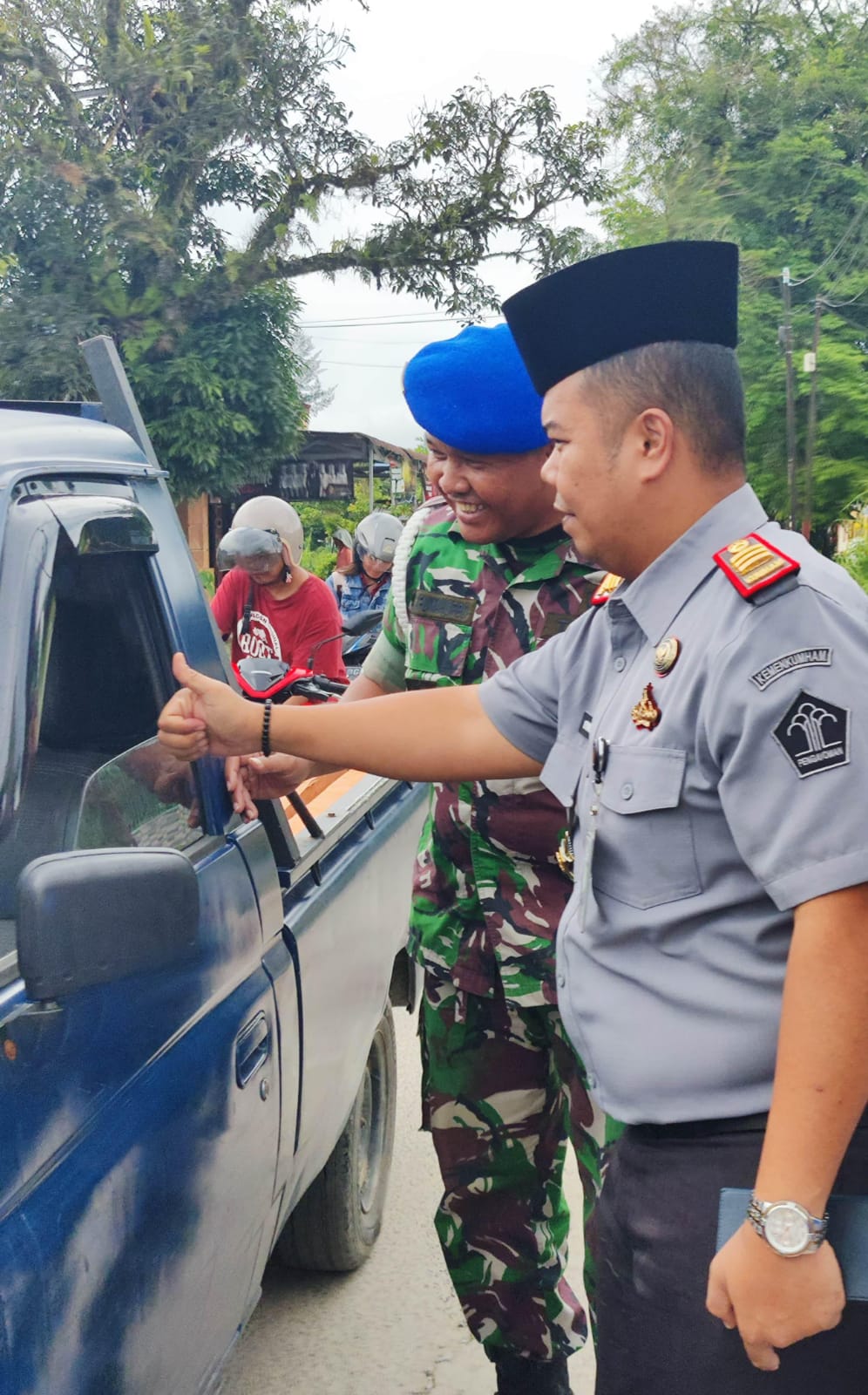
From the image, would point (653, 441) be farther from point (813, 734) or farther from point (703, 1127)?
point (703, 1127)

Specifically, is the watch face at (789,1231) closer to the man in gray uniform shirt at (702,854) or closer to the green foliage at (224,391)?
the man in gray uniform shirt at (702,854)

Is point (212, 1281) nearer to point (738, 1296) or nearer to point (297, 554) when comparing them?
point (738, 1296)

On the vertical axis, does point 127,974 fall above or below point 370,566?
above

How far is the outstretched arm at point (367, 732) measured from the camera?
6.38 feet

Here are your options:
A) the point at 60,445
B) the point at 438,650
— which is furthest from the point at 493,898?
the point at 60,445

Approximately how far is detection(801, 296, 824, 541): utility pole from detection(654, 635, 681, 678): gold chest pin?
22701 millimetres

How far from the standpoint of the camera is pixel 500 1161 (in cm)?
254

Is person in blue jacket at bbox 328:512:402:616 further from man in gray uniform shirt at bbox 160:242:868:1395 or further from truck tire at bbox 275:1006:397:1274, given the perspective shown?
man in gray uniform shirt at bbox 160:242:868:1395

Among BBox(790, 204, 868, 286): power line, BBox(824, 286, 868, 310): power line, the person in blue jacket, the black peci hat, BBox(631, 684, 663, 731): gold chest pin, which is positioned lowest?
the person in blue jacket

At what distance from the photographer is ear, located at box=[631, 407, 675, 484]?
1.48 meters

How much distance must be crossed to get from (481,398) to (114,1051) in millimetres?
1258

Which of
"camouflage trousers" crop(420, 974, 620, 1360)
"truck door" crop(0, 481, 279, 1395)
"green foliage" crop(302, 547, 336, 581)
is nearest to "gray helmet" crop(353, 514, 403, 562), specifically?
"camouflage trousers" crop(420, 974, 620, 1360)

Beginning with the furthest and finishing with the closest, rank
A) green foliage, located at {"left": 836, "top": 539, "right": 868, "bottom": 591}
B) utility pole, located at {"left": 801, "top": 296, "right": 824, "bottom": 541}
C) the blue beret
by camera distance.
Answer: utility pole, located at {"left": 801, "top": 296, "right": 824, "bottom": 541}, green foliage, located at {"left": 836, "top": 539, "right": 868, "bottom": 591}, the blue beret

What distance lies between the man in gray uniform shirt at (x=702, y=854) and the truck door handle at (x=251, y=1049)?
589 mm
